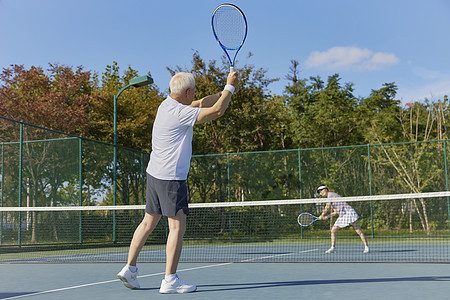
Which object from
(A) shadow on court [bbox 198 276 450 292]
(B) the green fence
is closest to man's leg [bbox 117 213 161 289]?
(A) shadow on court [bbox 198 276 450 292]

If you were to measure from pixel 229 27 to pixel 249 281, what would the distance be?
106 inches

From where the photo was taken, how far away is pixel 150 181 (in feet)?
15.1

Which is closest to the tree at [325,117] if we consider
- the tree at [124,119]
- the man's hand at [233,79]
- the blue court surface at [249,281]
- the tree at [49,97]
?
the tree at [124,119]

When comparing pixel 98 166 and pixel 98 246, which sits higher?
pixel 98 166

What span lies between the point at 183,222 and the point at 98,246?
28.2 ft

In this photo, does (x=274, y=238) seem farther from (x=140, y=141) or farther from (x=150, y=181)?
(x=150, y=181)

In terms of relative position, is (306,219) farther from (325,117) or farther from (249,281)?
(325,117)

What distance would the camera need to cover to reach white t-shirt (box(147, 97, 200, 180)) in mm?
4469

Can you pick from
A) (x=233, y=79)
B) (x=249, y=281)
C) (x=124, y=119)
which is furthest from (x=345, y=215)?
(x=124, y=119)

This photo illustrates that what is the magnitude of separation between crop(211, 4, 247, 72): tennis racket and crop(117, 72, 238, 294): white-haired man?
139 centimetres

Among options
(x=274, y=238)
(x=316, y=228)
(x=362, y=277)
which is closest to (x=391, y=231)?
(x=316, y=228)

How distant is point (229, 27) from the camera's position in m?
6.00

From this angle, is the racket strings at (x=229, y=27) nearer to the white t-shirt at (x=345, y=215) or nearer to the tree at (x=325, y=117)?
the white t-shirt at (x=345, y=215)

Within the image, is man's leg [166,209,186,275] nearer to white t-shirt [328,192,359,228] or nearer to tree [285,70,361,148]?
white t-shirt [328,192,359,228]
